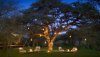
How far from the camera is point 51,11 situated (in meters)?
37.7

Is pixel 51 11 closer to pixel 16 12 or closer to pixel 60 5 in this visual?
pixel 60 5

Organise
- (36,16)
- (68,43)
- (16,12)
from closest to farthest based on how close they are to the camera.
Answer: (16,12), (36,16), (68,43)

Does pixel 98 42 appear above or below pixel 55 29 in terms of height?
below

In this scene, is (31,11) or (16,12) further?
(31,11)

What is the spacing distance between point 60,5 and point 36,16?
150 inches

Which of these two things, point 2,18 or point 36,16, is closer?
point 2,18

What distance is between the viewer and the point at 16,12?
2961 cm

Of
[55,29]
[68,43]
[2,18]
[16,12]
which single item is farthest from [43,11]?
[68,43]

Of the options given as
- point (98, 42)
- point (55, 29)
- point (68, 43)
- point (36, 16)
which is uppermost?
point (36, 16)

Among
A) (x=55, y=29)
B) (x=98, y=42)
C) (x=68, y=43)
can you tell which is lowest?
(x=68, y=43)

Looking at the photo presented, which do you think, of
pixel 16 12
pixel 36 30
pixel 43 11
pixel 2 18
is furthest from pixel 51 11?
pixel 2 18

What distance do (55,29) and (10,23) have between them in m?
15.7

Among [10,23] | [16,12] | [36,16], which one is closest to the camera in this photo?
[10,23]

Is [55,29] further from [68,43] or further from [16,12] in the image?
[68,43]
